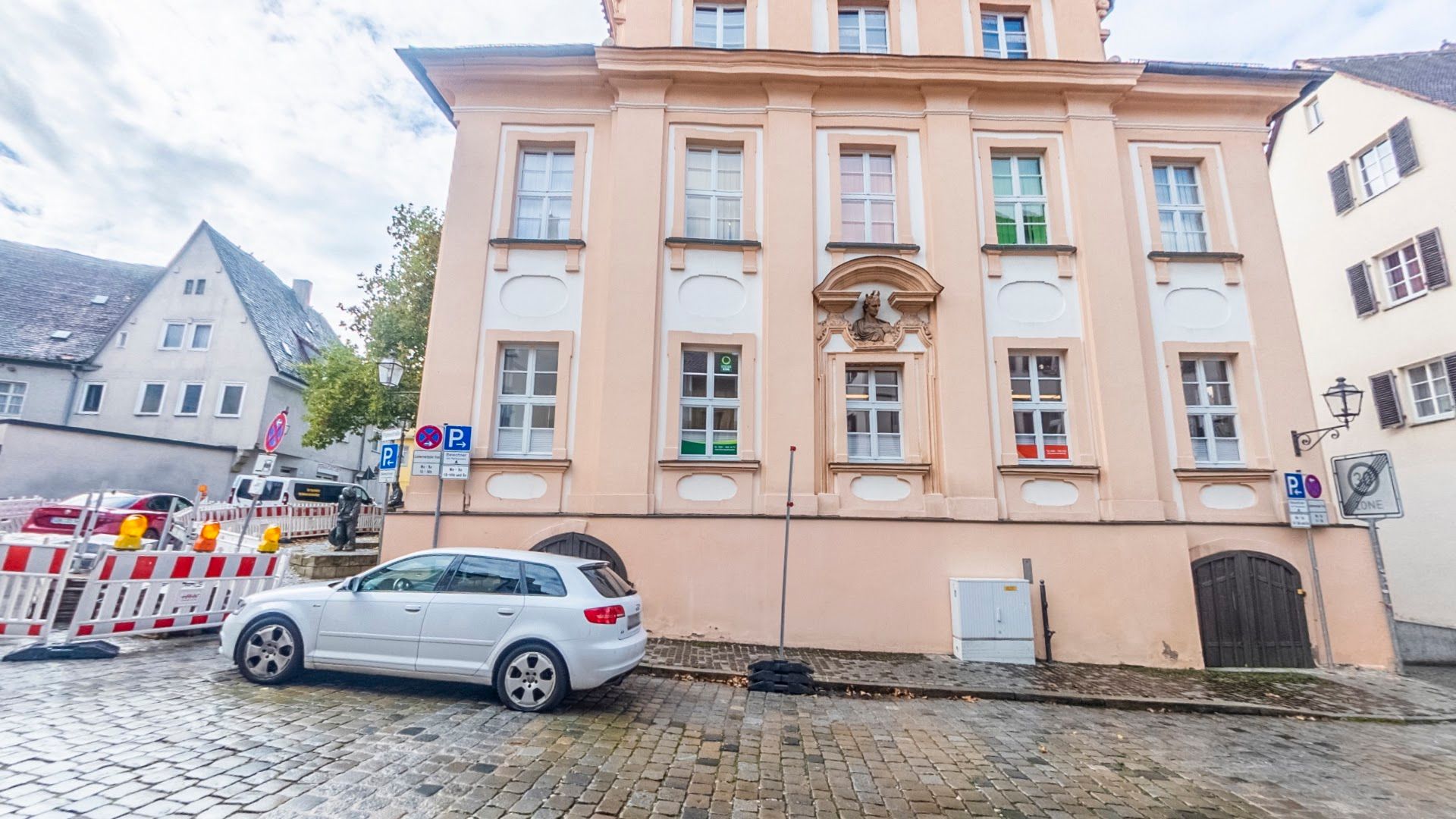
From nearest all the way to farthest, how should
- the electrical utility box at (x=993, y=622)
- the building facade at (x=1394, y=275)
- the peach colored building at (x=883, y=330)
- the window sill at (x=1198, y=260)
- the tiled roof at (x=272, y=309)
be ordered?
1. the electrical utility box at (x=993, y=622)
2. the peach colored building at (x=883, y=330)
3. the window sill at (x=1198, y=260)
4. the building facade at (x=1394, y=275)
5. the tiled roof at (x=272, y=309)

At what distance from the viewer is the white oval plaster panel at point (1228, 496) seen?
9.12 meters

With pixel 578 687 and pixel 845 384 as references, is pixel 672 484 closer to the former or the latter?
pixel 845 384

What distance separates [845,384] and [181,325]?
95.8ft

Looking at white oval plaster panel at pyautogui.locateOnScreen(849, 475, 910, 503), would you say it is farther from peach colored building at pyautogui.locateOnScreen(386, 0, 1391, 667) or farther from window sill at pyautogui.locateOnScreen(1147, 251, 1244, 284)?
window sill at pyautogui.locateOnScreen(1147, 251, 1244, 284)

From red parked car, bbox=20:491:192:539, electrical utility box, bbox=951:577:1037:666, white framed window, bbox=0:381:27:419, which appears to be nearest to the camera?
electrical utility box, bbox=951:577:1037:666

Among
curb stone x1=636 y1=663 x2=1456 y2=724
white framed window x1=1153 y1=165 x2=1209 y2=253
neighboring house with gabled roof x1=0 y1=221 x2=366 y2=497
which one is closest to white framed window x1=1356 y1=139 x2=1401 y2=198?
white framed window x1=1153 y1=165 x2=1209 y2=253

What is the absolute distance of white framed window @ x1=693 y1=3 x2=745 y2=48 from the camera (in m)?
10.8

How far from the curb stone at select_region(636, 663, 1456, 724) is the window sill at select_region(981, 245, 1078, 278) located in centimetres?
623

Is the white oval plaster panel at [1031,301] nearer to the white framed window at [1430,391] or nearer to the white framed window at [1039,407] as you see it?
the white framed window at [1039,407]

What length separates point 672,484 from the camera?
908 centimetres

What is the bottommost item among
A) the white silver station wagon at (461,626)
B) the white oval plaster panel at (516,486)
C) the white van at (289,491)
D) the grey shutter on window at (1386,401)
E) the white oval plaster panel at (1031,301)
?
the white silver station wagon at (461,626)

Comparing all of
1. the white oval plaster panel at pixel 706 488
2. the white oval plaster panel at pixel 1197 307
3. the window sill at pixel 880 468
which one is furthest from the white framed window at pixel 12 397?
the white oval plaster panel at pixel 1197 307

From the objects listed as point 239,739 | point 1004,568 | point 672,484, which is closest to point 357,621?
point 239,739

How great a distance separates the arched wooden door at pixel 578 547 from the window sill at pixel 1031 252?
295 inches
